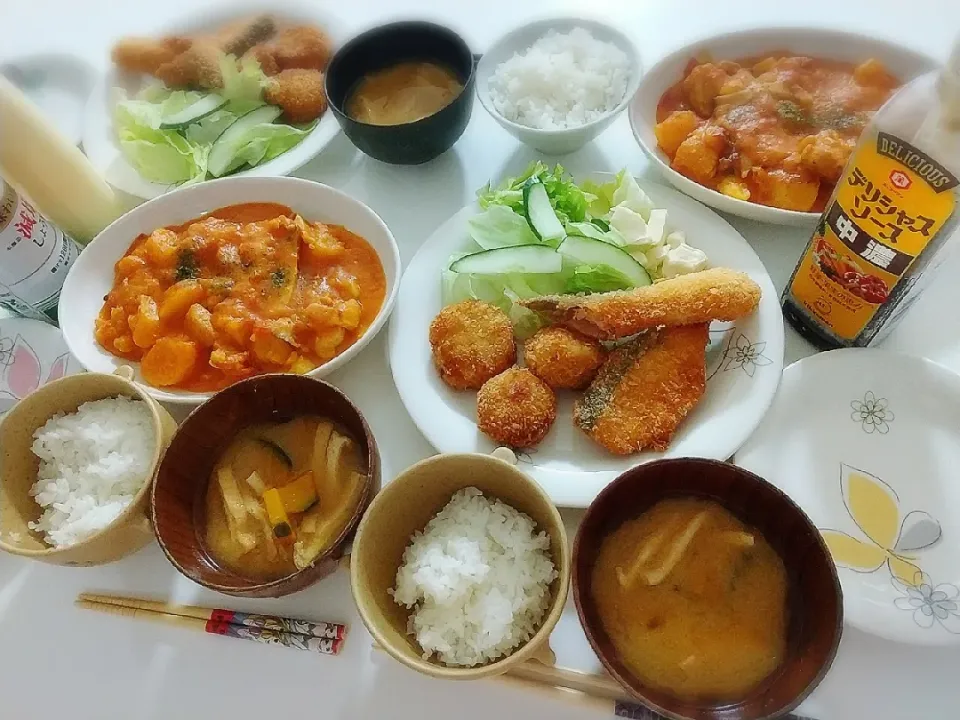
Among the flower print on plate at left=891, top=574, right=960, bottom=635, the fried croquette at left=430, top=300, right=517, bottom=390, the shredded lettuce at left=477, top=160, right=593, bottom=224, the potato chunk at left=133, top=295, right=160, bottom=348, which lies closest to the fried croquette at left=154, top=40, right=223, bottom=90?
the potato chunk at left=133, top=295, right=160, bottom=348

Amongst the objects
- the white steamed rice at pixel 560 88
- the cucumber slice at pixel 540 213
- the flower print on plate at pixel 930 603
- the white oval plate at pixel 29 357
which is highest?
the white steamed rice at pixel 560 88

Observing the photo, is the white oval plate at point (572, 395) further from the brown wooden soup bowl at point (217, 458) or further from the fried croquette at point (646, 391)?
the brown wooden soup bowl at point (217, 458)

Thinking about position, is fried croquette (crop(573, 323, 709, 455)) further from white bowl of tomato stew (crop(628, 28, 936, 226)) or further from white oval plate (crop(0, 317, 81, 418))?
white oval plate (crop(0, 317, 81, 418))

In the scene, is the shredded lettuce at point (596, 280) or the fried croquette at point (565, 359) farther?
the shredded lettuce at point (596, 280)

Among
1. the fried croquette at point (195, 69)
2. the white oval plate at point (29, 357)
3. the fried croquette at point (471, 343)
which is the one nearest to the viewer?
the fried croquette at point (471, 343)

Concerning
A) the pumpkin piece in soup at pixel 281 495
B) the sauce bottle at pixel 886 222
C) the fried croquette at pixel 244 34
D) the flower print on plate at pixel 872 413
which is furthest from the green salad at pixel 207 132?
the flower print on plate at pixel 872 413
